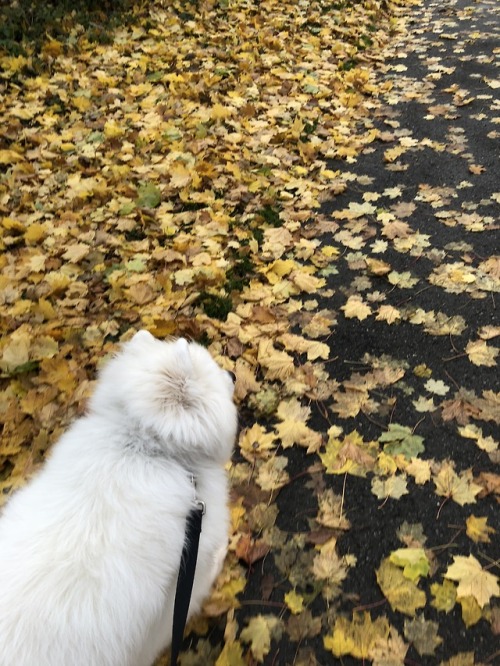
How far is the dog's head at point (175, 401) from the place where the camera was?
1846 millimetres

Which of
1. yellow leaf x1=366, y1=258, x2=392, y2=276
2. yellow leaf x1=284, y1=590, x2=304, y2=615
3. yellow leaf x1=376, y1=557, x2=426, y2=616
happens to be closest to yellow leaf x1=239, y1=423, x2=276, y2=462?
yellow leaf x1=284, y1=590, x2=304, y2=615

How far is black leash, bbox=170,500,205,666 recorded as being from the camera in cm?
177

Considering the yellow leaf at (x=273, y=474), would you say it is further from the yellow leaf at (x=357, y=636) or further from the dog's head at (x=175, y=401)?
the dog's head at (x=175, y=401)

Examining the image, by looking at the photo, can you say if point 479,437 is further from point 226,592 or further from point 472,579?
point 226,592

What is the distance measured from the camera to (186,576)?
1769 millimetres

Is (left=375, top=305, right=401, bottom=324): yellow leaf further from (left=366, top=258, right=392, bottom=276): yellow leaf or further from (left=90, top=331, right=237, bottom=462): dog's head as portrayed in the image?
(left=90, top=331, right=237, bottom=462): dog's head

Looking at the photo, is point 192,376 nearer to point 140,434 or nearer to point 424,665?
point 140,434

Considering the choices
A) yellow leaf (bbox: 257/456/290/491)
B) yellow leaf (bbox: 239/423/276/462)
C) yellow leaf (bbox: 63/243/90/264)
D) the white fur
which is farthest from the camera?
yellow leaf (bbox: 63/243/90/264)

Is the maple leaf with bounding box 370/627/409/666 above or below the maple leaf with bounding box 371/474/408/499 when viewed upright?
below

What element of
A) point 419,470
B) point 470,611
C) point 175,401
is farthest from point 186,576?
point 419,470

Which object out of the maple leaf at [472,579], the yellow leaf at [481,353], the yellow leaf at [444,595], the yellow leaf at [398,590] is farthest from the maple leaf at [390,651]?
the yellow leaf at [481,353]

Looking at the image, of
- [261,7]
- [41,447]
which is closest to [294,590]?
[41,447]

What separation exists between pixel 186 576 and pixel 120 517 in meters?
0.33

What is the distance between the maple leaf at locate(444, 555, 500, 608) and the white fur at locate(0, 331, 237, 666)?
1263 mm
